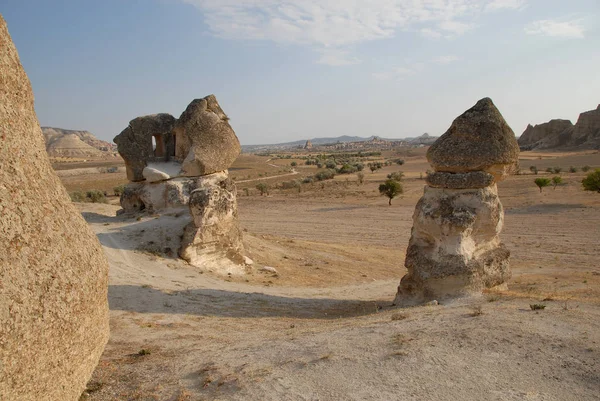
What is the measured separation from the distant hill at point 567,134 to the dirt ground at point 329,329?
218 feet

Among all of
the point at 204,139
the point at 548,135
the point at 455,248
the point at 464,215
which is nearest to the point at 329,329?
the point at 455,248

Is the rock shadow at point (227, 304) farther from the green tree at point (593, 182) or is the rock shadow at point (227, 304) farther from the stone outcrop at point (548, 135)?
the stone outcrop at point (548, 135)

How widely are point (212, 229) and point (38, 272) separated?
9436mm

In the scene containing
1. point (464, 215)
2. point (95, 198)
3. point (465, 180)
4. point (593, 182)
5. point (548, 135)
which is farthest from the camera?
point (548, 135)

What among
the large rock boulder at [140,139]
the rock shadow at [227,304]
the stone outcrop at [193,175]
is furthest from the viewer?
the large rock boulder at [140,139]

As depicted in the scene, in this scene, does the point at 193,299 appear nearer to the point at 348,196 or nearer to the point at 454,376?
the point at 454,376

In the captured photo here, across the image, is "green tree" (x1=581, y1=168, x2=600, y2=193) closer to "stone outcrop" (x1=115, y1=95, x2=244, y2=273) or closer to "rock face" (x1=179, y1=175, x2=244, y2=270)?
"stone outcrop" (x1=115, y1=95, x2=244, y2=273)

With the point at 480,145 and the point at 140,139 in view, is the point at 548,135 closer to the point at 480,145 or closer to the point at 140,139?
the point at 480,145

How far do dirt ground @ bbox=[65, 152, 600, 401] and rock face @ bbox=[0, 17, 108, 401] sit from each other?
115 cm

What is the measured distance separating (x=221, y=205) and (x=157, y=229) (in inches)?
80.1

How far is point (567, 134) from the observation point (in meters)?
76.6

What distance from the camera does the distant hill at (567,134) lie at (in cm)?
7061

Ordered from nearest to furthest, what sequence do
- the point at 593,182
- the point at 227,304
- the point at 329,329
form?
the point at 329,329
the point at 227,304
the point at 593,182

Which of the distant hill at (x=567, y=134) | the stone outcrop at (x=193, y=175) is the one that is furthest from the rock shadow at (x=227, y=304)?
the distant hill at (x=567, y=134)
